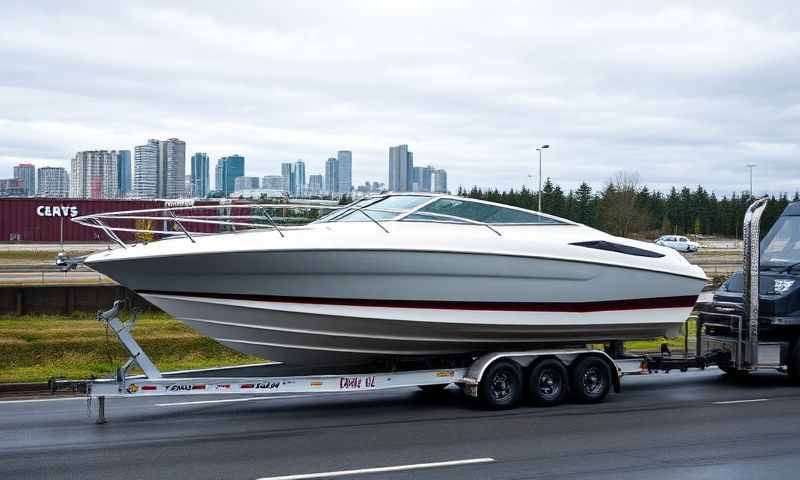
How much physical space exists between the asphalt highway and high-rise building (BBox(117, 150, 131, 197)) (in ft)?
444

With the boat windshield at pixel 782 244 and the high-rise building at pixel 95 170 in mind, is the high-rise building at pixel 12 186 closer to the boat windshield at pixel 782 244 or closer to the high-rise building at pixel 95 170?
the high-rise building at pixel 95 170

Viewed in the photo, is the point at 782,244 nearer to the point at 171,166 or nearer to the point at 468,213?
the point at 468,213

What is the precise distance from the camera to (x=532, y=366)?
1071 centimetres

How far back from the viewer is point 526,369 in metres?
10.7

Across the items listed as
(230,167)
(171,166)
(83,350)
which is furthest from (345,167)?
(230,167)

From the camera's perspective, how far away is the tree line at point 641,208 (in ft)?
148

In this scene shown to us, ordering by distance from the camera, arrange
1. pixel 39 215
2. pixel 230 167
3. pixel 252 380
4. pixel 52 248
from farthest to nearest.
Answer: pixel 230 167 < pixel 39 215 < pixel 52 248 < pixel 252 380

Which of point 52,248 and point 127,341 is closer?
point 127,341

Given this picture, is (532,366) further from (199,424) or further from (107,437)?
(107,437)

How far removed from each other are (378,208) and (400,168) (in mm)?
4395

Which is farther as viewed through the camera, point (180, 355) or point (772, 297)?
point (180, 355)

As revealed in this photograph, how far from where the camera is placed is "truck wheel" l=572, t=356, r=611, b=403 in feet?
35.9

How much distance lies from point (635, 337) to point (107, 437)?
22.9 feet

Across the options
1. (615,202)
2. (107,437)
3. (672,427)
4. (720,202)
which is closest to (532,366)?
(672,427)
